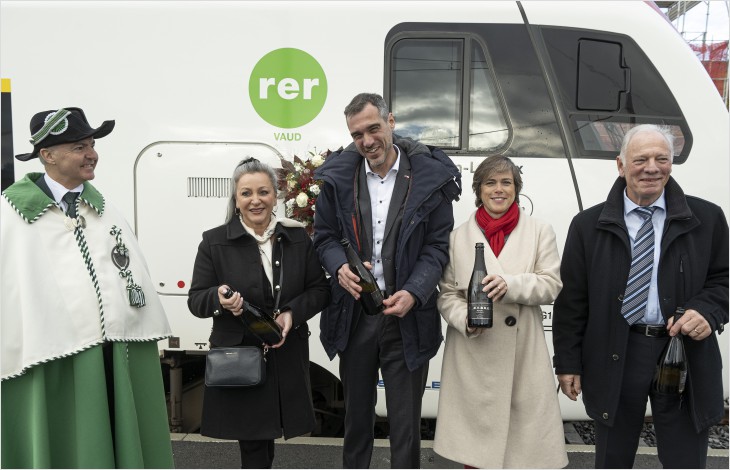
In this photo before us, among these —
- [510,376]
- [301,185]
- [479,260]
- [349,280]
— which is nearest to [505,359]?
[510,376]

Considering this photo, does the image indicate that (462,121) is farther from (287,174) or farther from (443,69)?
(287,174)

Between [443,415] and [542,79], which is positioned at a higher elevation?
[542,79]

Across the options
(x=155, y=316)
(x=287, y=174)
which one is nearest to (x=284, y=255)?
(x=155, y=316)

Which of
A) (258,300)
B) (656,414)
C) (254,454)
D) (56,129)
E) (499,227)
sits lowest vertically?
(254,454)

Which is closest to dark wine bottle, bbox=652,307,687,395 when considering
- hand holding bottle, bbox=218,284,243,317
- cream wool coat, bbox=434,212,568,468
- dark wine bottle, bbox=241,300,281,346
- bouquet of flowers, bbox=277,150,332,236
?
cream wool coat, bbox=434,212,568,468

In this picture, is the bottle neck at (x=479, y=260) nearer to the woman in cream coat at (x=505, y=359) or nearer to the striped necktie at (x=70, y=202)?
the woman in cream coat at (x=505, y=359)

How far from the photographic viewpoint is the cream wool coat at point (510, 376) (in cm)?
276

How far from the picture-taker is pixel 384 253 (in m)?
2.89

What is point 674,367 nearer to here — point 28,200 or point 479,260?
point 479,260

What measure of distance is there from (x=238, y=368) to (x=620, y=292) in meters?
1.83

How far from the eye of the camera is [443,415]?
9.51 ft

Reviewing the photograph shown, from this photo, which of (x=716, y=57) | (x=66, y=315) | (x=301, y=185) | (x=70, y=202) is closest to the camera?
(x=66, y=315)

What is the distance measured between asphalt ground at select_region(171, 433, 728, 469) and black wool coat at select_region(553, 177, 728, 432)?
1.51m

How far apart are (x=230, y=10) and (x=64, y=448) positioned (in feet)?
9.18
